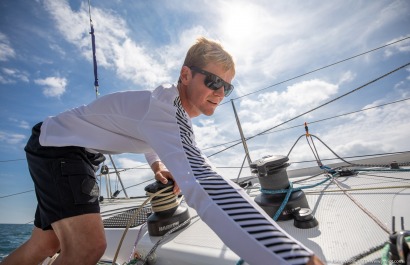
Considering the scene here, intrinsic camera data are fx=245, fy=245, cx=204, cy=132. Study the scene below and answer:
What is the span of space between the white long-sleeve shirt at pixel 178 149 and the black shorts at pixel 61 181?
7 centimetres

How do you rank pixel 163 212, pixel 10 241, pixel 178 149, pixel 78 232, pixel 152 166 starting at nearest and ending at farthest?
pixel 178 149 → pixel 78 232 → pixel 163 212 → pixel 152 166 → pixel 10 241

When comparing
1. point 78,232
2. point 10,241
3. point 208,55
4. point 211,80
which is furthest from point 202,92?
point 10,241

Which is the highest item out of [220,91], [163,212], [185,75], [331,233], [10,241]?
[185,75]

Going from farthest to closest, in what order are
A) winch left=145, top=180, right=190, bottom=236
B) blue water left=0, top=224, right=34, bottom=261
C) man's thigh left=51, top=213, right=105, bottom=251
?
blue water left=0, top=224, right=34, bottom=261, winch left=145, top=180, right=190, bottom=236, man's thigh left=51, top=213, right=105, bottom=251

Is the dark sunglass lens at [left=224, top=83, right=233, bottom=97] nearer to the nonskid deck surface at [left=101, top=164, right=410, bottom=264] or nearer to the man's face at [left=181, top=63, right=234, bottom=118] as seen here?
the man's face at [left=181, top=63, right=234, bottom=118]

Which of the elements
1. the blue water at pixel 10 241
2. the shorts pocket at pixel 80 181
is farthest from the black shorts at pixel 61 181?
the blue water at pixel 10 241

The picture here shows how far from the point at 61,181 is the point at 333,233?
133 cm

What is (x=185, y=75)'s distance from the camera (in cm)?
160

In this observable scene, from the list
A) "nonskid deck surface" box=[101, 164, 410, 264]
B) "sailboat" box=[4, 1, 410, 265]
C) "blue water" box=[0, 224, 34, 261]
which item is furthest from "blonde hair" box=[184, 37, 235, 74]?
"blue water" box=[0, 224, 34, 261]

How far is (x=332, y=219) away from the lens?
123cm

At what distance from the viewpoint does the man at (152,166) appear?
2.38ft

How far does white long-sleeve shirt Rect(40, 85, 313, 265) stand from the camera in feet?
2.24

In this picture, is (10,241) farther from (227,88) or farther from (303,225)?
(303,225)

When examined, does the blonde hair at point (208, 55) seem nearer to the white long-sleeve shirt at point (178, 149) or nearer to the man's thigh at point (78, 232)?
the white long-sleeve shirt at point (178, 149)
